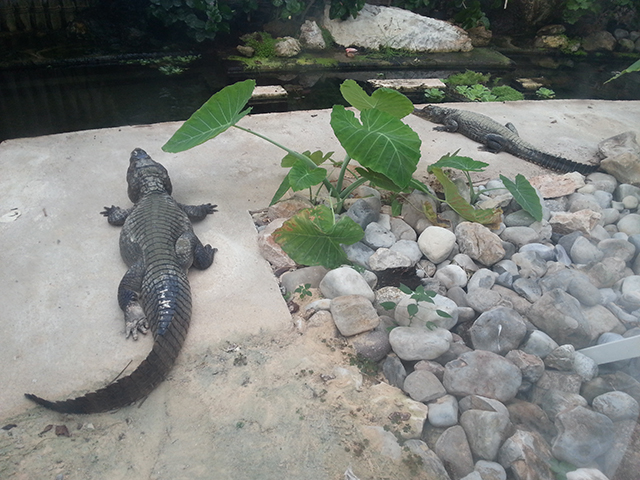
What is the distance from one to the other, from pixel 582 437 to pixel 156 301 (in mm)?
2297

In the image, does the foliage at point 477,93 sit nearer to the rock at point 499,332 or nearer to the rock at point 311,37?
the rock at point 311,37

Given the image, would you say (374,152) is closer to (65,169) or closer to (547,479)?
(547,479)

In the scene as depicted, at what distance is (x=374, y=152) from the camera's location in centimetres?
285

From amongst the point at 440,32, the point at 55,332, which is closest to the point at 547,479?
the point at 55,332

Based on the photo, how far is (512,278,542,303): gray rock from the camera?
2.93 meters

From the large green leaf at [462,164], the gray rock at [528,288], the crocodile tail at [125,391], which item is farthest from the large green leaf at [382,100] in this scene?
the crocodile tail at [125,391]

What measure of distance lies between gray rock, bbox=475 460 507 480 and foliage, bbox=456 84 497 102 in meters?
6.41

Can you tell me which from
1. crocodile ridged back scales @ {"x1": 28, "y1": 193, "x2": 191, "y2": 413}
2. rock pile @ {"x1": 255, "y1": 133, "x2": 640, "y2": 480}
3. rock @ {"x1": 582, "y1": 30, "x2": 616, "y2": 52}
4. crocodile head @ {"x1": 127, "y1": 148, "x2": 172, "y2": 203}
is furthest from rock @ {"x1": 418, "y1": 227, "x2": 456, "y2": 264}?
rock @ {"x1": 582, "y1": 30, "x2": 616, "y2": 52}

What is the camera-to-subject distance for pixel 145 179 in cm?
366

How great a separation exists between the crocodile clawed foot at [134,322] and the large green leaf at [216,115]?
4.00 ft

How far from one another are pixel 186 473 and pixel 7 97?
6.70 m

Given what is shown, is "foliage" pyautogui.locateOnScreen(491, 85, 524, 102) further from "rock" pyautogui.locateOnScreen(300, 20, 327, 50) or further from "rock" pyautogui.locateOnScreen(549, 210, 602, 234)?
"rock" pyautogui.locateOnScreen(549, 210, 602, 234)

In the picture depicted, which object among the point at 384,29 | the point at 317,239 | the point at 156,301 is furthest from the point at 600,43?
the point at 156,301

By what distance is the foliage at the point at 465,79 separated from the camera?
307 inches
